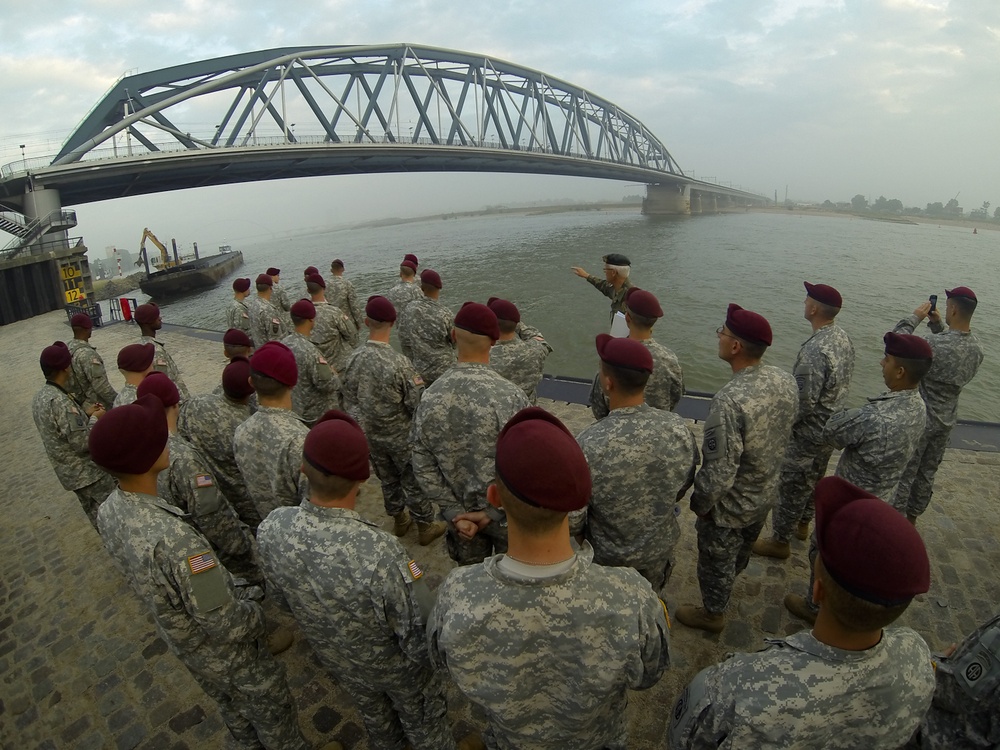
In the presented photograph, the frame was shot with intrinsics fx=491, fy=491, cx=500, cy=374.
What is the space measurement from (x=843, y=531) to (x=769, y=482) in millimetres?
2022

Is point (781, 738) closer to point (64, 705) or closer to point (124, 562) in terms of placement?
point (124, 562)

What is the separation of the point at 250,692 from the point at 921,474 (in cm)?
547

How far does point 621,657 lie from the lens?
1.63 m

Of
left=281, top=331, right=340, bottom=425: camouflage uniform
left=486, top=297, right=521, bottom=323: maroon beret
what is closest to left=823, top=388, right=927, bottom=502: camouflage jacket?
left=486, top=297, right=521, bottom=323: maroon beret

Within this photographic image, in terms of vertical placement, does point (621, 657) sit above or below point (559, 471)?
below

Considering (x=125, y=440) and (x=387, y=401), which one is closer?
(x=125, y=440)

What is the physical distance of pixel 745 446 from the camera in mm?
3049

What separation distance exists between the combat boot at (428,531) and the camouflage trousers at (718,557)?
228 cm

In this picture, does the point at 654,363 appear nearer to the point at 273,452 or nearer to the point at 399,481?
the point at 399,481

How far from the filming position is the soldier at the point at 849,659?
129 centimetres

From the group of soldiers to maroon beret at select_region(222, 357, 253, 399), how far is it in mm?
21

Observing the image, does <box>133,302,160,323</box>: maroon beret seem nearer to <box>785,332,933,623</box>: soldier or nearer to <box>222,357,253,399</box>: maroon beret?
<box>222,357,253,399</box>: maroon beret

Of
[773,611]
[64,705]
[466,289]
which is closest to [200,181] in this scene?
[466,289]

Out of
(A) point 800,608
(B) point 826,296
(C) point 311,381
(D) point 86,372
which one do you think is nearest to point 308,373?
(C) point 311,381
